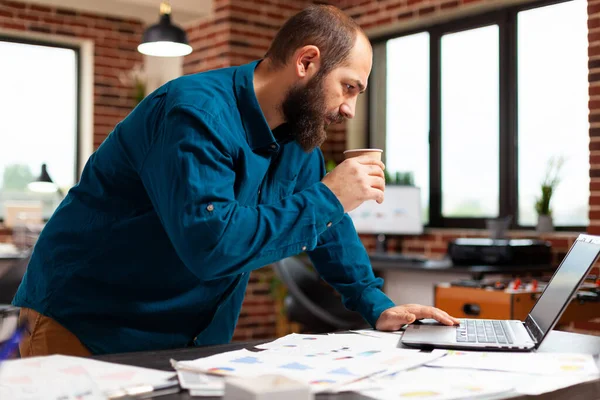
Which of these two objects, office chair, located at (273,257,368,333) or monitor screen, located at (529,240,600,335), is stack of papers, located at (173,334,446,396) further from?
office chair, located at (273,257,368,333)

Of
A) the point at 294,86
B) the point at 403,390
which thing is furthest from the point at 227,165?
the point at 403,390

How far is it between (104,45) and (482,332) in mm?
6191

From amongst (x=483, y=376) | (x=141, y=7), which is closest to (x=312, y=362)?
(x=483, y=376)

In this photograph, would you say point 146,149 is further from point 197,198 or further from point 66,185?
point 66,185

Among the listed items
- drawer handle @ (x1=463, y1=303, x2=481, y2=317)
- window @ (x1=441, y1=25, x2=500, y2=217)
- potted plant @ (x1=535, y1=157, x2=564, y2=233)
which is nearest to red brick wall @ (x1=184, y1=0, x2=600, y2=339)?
window @ (x1=441, y1=25, x2=500, y2=217)

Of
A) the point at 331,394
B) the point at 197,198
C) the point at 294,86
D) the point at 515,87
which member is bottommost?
the point at 331,394

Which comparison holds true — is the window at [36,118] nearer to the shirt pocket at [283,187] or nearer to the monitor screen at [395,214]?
the monitor screen at [395,214]

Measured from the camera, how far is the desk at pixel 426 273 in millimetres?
4113

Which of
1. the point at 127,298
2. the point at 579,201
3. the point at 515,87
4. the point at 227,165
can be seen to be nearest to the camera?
the point at 227,165

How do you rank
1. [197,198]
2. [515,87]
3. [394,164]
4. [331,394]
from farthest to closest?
[394,164] < [515,87] < [197,198] < [331,394]

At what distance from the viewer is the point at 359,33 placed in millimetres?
1537

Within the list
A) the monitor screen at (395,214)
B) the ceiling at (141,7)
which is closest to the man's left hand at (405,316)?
the monitor screen at (395,214)

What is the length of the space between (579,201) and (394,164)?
1.59 metres

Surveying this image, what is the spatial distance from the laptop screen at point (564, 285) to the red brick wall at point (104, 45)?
19.0ft
